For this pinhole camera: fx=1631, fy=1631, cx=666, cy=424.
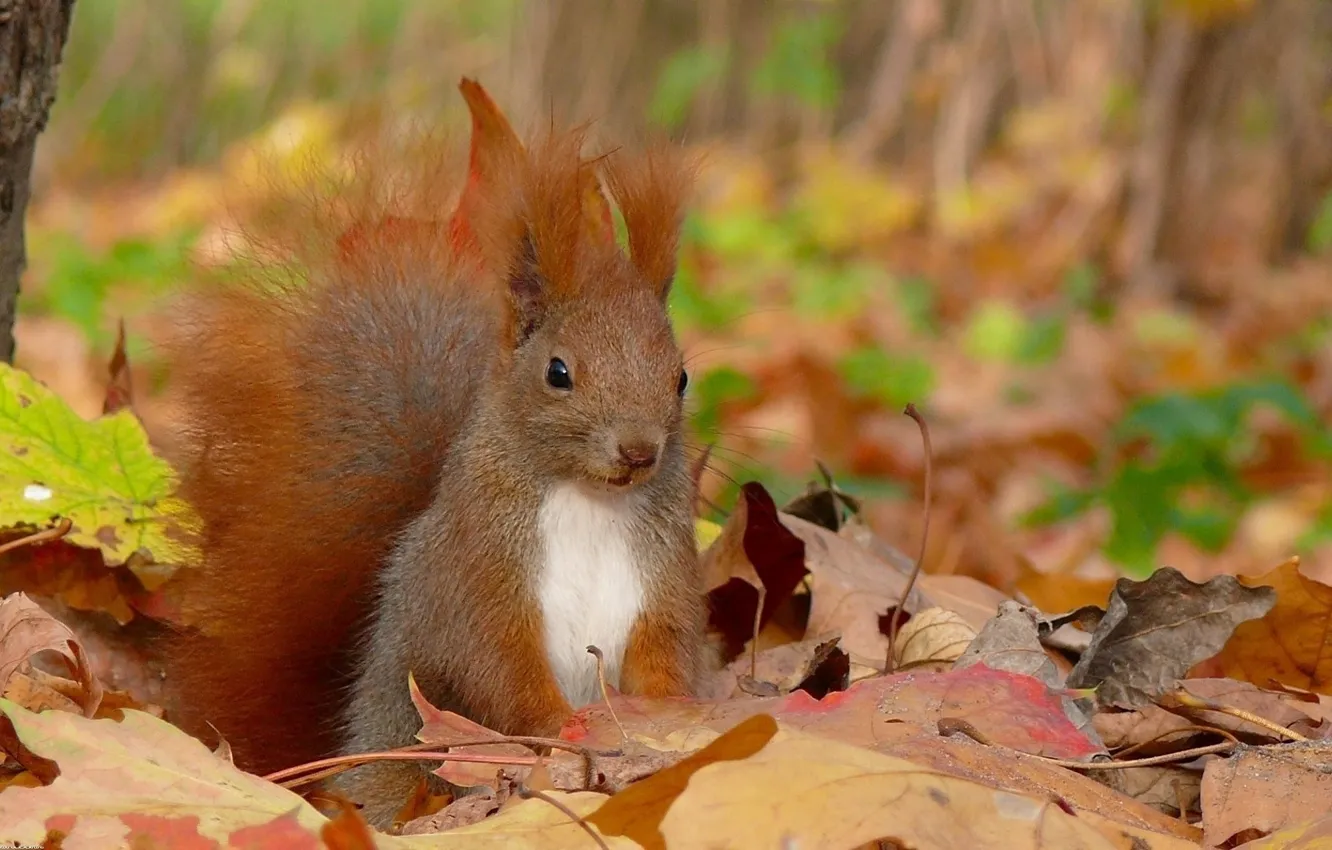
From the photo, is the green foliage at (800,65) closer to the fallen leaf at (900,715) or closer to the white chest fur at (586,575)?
the white chest fur at (586,575)

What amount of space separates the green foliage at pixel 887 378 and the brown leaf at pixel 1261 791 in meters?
3.79

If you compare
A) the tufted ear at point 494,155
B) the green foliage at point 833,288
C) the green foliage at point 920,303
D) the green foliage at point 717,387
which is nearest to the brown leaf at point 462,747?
the tufted ear at point 494,155

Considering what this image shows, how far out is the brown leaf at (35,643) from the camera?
5.42 ft

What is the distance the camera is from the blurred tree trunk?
6.95 ft

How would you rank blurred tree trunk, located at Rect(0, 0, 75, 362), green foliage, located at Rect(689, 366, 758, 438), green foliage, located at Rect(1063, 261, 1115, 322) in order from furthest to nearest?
green foliage, located at Rect(1063, 261, 1115, 322) → green foliage, located at Rect(689, 366, 758, 438) → blurred tree trunk, located at Rect(0, 0, 75, 362)

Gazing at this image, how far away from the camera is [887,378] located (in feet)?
18.3

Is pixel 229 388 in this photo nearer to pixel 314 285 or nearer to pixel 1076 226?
pixel 314 285

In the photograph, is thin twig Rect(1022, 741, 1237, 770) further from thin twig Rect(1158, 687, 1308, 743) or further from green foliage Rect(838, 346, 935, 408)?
green foliage Rect(838, 346, 935, 408)

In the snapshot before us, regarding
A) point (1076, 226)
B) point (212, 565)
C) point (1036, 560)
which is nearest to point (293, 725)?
point (212, 565)

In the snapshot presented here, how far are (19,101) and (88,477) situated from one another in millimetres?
516

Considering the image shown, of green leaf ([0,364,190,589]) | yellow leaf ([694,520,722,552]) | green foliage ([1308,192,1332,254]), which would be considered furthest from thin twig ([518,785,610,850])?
green foliage ([1308,192,1332,254])

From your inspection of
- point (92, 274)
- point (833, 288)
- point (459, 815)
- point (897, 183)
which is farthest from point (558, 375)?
point (897, 183)

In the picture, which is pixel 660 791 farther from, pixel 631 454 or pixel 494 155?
pixel 494 155

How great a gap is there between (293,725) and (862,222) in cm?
688
